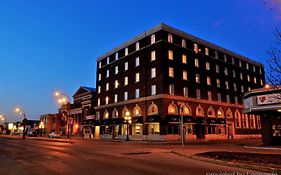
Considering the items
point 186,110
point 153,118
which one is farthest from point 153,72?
point 186,110

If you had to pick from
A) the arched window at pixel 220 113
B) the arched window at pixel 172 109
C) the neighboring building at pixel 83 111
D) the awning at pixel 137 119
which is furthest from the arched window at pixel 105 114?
the arched window at pixel 220 113

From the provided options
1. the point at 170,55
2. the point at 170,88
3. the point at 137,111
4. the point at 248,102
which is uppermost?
the point at 170,55

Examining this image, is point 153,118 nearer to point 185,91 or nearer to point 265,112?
point 185,91

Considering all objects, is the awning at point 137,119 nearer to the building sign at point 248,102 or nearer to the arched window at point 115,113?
the arched window at point 115,113

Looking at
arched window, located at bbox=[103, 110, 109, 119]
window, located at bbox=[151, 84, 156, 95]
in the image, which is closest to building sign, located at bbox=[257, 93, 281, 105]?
window, located at bbox=[151, 84, 156, 95]

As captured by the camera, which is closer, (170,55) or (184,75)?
(170,55)

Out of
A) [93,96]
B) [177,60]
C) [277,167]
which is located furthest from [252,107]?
[93,96]

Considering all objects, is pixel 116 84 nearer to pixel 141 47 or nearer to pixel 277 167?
pixel 141 47

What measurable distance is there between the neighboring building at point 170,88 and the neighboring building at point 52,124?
1537 inches

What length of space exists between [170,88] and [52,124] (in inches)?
2762

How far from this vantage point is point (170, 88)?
2046 inches

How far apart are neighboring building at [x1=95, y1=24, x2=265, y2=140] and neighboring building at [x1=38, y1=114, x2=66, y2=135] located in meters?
39.0

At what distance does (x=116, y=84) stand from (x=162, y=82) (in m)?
17.4

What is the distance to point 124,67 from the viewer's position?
62562mm
